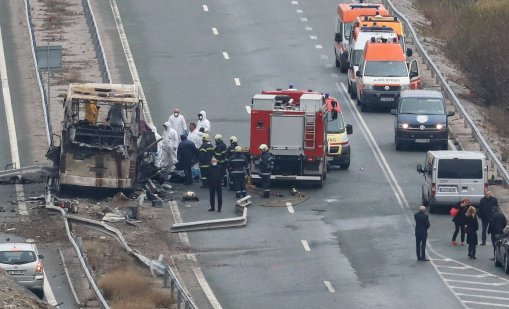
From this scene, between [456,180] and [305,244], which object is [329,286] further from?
[456,180]

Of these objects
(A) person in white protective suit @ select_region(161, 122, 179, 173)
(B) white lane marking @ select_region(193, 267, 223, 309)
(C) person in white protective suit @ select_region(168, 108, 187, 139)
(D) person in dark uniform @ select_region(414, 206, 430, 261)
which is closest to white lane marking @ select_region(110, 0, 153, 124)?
(C) person in white protective suit @ select_region(168, 108, 187, 139)

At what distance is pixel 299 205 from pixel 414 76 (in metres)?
13.2

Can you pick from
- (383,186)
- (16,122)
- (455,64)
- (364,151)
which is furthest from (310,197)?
(455,64)

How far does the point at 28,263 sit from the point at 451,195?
44.1ft

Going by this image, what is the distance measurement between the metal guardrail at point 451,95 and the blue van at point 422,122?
1013mm

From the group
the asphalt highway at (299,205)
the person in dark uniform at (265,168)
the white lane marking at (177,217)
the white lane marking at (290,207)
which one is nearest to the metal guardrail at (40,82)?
the asphalt highway at (299,205)

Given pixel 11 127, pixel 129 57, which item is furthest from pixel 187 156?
pixel 129 57

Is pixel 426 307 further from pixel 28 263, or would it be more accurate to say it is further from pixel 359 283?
pixel 28 263

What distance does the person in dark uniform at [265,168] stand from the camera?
44.3 m

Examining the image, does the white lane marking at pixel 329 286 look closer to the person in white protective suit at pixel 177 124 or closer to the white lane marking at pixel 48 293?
the white lane marking at pixel 48 293

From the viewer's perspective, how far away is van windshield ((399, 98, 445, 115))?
5038cm

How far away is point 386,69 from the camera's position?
182 ft

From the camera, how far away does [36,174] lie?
44.7 metres

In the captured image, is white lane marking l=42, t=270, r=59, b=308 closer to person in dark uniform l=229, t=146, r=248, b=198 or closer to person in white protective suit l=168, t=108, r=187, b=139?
person in dark uniform l=229, t=146, r=248, b=198
